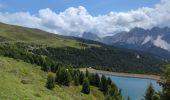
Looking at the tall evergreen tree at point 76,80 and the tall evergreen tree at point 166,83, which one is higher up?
the tall evergreen tree at point 166,83

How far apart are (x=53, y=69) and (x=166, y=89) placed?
2906 inches

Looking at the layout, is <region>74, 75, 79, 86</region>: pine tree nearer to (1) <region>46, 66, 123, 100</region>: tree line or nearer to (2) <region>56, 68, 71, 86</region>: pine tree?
(1) <region>46, 66, 123, 100</region>: tree line

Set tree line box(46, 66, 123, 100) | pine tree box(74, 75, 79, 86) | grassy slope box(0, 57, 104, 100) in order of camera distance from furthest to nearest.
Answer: pine tree box(74, 75, 79, 86), tree line box(46, 66, 123, 100), grassy slope box(0, 57, 104, 100)

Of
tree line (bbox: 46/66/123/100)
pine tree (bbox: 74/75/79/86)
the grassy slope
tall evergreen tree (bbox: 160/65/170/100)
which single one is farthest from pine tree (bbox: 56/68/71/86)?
tall evergreen tree (bbox: 160/65/170/100)

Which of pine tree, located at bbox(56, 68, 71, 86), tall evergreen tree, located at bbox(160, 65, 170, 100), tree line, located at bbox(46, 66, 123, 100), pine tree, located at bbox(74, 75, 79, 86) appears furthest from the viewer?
pine tree, located at bbox(74, 75, 79, 86)

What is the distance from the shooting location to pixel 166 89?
3997 centimetres

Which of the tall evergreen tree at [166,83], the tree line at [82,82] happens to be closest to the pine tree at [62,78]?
the tree line at [82,82]

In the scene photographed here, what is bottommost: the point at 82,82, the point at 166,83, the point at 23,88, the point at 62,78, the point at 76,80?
the point at 82,82

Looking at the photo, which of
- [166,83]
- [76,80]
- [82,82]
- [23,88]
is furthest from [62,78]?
[166,83]

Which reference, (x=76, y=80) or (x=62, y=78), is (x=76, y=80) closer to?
(x=76, y=80)

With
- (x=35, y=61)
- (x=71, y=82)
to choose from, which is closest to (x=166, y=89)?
(x=71, y=82)

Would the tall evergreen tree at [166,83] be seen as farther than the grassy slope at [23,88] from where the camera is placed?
Yes

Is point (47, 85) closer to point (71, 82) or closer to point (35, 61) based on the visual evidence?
point (71, 82)

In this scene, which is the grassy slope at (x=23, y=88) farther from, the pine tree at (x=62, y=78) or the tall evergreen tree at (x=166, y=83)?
the tall evergreen tree at (x=166, y=83)
